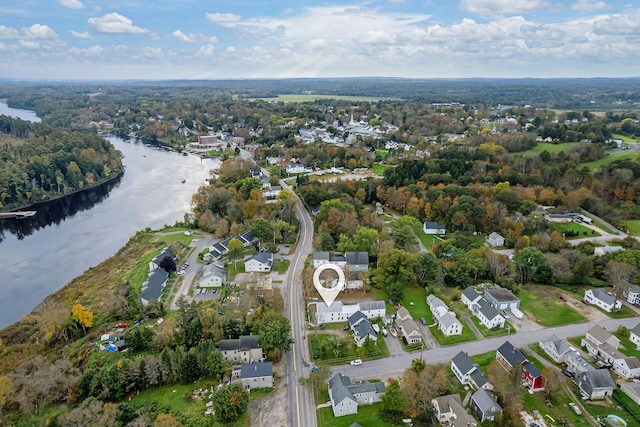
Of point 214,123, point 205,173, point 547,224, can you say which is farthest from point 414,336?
point 214,123

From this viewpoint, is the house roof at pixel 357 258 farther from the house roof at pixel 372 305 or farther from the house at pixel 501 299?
the house at pixel 501 299

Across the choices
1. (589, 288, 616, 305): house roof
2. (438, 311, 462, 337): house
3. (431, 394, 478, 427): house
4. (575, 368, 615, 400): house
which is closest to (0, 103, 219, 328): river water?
(431, 394, 478, 427): house

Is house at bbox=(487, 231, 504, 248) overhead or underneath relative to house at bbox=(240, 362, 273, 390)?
overhead

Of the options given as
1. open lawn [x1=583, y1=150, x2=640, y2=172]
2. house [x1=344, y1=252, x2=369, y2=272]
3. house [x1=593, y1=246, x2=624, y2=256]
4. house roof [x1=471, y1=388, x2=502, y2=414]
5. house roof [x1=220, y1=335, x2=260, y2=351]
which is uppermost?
open lawn [x1=583, y1=150, x2=640, y2=172]

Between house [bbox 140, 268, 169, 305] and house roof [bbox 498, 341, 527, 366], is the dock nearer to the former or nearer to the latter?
house [bbox 140, 268, 169, 305]

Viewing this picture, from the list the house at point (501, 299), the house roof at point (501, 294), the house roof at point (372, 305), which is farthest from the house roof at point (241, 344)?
the house roof at point (501, 294)

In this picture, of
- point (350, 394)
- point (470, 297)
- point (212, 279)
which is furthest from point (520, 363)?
point (212, 279)

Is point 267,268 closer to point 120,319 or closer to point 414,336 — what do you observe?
point 120,319

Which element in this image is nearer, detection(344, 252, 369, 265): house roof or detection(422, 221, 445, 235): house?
detection(344, 252, 369, 265): house roof

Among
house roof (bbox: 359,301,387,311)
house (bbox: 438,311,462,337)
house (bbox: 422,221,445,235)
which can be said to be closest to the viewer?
house (bbox: 438,311,462,337)
